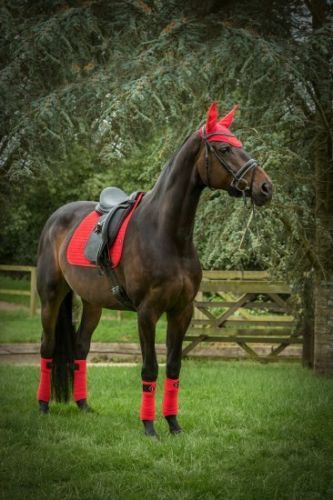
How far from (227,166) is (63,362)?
9.86 feet

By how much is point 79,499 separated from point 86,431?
1668mm

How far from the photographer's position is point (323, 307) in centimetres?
916

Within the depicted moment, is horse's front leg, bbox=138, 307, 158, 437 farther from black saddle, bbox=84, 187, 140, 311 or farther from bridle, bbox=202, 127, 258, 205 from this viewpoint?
bridle, bbox=202, 127, 258, 205

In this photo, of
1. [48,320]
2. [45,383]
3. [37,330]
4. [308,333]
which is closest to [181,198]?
[48,320]

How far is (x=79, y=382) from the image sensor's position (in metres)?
6.95

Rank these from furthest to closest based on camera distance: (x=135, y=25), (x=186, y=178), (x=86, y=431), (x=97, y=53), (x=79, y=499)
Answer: (x=97, y=53)
(x=135, y=25)
(x=86, y=431)
(x=186, y=178)
(x=79, y=499)

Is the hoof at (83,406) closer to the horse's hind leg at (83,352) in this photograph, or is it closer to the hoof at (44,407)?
the horse's hind leg at (83,352)

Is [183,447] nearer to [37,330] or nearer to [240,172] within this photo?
[240,172]

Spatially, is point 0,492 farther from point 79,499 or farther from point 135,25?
point 135,25

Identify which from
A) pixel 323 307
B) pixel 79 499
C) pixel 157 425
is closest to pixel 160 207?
pixel 157 425

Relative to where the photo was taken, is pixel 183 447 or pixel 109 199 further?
pixel 109 199

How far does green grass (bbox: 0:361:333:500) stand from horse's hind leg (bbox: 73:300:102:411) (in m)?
0.15

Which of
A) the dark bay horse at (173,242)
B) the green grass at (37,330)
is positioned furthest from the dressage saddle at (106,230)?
the green grass at (37,330)

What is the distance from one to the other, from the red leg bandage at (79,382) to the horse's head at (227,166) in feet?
8.76
